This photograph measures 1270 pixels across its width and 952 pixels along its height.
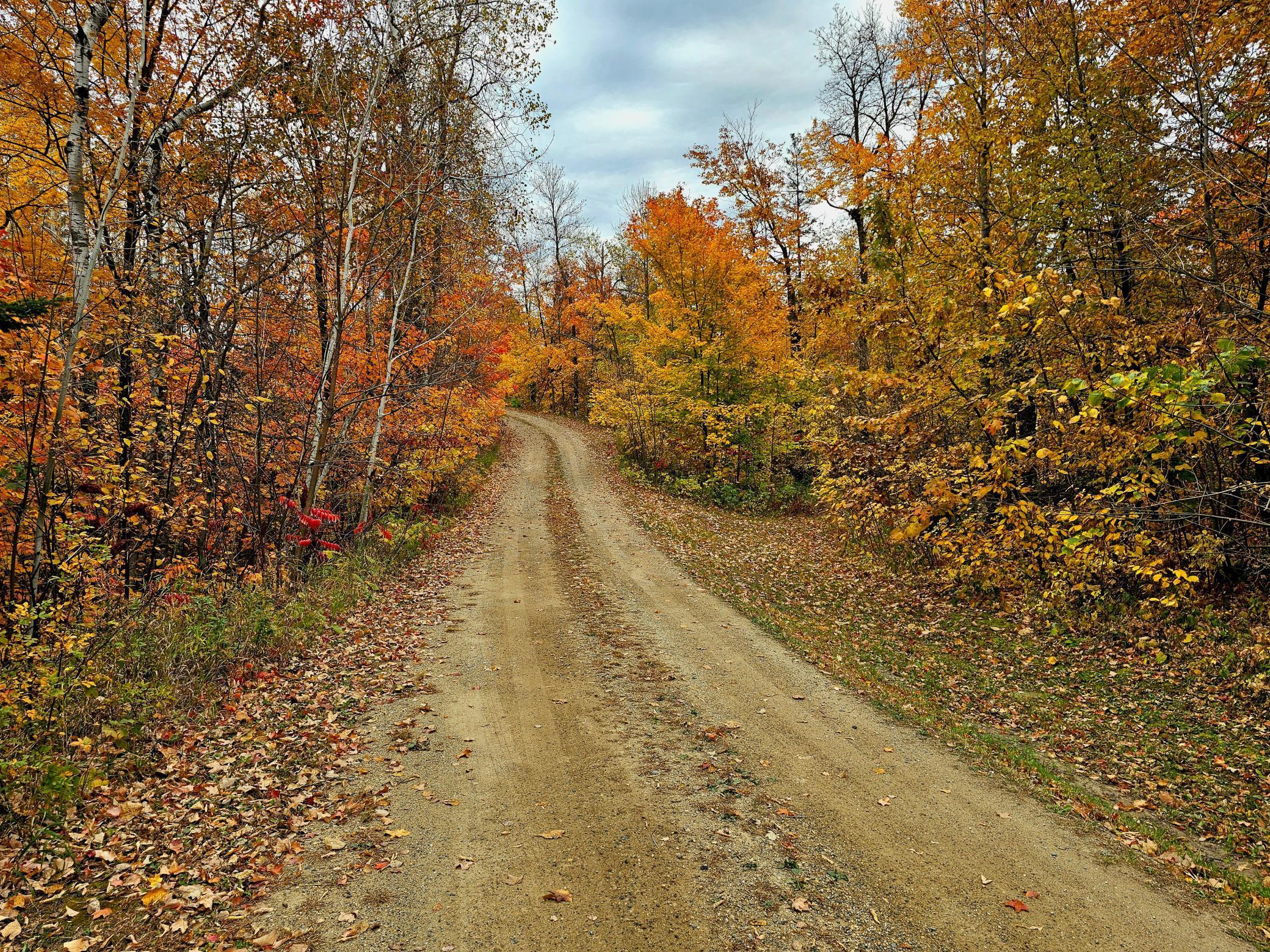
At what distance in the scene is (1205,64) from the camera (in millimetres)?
7227

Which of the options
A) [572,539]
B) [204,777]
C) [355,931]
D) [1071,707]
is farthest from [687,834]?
[572,539]

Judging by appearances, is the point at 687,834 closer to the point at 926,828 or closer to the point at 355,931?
the point at 926,828

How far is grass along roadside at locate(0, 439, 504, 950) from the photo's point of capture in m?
3.79

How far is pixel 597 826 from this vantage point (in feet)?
15.8

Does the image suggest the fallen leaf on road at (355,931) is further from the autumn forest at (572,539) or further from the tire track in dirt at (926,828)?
the tire track in dirt at (926,828)

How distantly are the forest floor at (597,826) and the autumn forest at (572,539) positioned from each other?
0.14 feet

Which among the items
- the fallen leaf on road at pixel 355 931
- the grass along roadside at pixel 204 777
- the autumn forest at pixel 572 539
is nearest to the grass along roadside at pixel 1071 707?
the autumn forest at pixel 572 539

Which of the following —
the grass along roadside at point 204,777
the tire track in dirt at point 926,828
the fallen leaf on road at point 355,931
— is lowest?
the tire track in dirt at point 926,828

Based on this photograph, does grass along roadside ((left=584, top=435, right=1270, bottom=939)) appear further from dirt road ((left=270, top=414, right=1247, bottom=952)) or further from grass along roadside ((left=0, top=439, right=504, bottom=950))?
grass along roadside ((left=0, top=439, right=504, bottom=950))

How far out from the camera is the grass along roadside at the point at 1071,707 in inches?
193

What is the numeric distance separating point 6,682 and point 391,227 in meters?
10.4

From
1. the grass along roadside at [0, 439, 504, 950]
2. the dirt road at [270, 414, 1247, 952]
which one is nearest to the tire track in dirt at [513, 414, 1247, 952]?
the dirt road at [270, 414, 1247, 952]

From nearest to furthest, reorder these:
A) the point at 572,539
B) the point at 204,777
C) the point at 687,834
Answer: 1. the point at 687,834
2. the point at 204,777
3. the point at 572,539

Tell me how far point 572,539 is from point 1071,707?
34.6 feet
